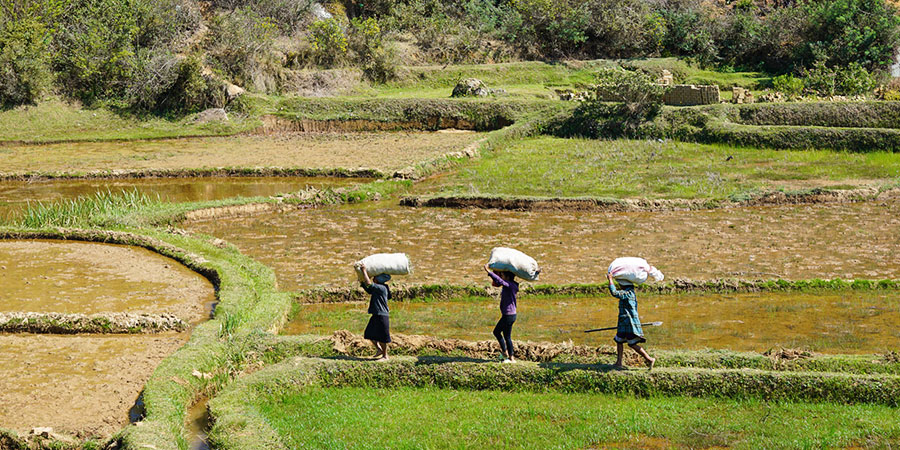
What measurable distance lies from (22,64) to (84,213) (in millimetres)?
16126

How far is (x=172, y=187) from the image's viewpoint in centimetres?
2417

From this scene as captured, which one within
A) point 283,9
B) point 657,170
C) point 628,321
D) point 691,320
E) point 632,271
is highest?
point 283,9

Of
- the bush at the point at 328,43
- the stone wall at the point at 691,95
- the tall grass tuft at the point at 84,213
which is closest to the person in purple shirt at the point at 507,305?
the tall grass tuft at the point at 84,213

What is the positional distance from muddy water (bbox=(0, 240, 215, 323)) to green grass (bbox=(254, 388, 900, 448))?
4.51 meters

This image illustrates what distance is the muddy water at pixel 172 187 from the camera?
2272 cm

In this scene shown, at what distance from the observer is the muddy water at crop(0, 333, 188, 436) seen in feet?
30.0

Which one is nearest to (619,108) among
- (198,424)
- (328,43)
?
(328,43)

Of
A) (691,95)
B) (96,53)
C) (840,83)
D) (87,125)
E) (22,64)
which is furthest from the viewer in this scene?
(96,53)

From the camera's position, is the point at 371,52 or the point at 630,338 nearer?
the point at 630,338

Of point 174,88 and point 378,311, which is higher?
point 174,88

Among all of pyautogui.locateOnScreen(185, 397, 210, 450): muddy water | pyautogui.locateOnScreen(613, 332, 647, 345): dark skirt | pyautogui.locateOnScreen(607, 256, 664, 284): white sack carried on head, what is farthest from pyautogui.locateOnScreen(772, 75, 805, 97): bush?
pyautogui.locateOnScreen(185, 397, 210, 450): muddy water

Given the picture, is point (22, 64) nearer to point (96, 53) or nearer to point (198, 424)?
point (96, 53)

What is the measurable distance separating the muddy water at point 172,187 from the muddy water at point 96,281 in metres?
5.49

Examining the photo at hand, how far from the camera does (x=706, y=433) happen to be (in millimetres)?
7992
